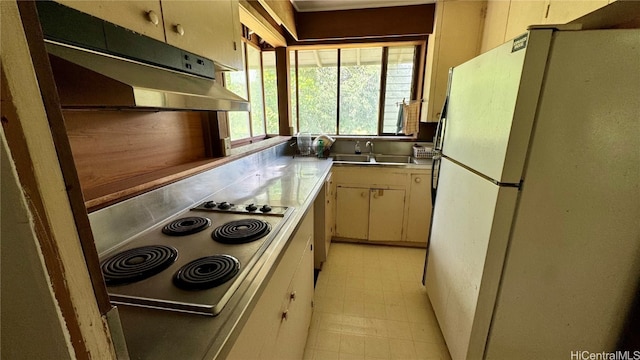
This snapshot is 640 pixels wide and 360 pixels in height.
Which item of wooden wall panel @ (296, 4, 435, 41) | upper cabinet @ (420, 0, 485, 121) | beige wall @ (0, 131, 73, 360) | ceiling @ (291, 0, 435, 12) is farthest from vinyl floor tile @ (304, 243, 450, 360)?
ceiling @ (291, 0, 435, 12)

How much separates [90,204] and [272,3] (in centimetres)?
186

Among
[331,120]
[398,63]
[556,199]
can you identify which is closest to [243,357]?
[556,199]

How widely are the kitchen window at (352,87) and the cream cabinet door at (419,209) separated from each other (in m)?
0.91

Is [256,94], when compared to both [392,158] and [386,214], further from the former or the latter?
[386,214]

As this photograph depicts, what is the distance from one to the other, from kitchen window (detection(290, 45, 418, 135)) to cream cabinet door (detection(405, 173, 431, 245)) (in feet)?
2.98

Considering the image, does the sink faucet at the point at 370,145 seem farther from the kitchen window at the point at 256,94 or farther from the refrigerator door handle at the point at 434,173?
the refrigerator door handle at the point at 434,173

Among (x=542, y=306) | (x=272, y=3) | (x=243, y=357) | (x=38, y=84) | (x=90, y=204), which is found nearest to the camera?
(x=38, y=84)

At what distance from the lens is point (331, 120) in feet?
10.6

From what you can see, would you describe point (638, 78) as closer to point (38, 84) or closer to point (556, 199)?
point (556, 199)

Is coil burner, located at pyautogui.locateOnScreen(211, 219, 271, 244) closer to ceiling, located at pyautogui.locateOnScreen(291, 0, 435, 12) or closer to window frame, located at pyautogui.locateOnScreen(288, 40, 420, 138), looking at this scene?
ceiling, located at pyautogui.locateOnScreen(291, 0, 435, 12)

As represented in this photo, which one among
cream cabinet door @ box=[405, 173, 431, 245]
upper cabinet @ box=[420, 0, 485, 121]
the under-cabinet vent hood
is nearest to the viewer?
the under-cabinet vent hood

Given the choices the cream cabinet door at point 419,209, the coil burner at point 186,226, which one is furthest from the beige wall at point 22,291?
the cream cabinet door at point 419,209

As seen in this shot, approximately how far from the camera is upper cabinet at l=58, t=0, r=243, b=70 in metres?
0.73

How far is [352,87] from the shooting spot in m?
3.11
